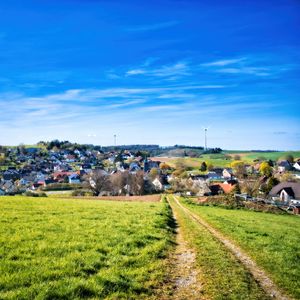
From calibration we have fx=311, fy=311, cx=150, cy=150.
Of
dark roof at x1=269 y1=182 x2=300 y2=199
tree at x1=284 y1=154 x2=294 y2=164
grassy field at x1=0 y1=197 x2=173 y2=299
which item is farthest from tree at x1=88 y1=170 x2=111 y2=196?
tree at x1=284 y1=154 x2=294 y2=164

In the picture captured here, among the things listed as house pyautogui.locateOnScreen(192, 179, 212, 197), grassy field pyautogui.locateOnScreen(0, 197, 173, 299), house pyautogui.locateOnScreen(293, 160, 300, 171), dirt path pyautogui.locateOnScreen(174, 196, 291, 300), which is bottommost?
house pyautogui.locateOnScreen(192, 179, 212, 197)

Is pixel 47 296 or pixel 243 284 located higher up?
pixel 47 296

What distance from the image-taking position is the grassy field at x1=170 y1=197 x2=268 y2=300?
8.46m

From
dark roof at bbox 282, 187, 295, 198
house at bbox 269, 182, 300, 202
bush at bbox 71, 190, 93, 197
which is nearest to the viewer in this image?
house at bbox 269, 182, 300, 202

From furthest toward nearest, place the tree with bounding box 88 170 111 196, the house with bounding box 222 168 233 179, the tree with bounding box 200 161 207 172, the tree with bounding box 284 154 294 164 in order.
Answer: the tree with bounding box 284 154 294 164, the tree with bounding box 200 161 207 172, the house with bounding box 222 168 233 179, the tree with bounding box 88 170 111 196

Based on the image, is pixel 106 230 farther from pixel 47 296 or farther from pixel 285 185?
pixel 285 185

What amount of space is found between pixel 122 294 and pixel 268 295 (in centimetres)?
408

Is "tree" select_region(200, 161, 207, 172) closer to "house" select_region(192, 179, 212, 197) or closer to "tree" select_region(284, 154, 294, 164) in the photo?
"tree" select_region(284, 154, 294, 164)

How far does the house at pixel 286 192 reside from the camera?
7859 centimetres

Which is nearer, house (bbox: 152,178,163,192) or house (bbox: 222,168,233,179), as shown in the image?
house (bbox: 152,178,163,192)

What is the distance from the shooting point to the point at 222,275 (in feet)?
32.3

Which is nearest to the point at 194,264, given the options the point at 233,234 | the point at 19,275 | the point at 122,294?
the point at 122,294

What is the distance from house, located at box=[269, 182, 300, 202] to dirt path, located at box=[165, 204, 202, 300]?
7310 centimetres

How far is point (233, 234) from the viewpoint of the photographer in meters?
17.9
